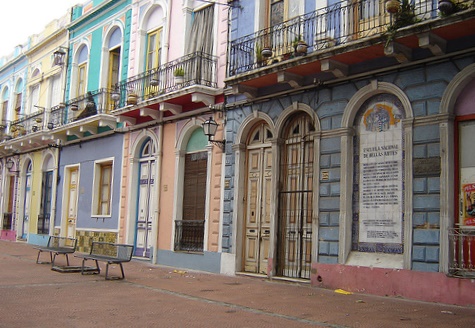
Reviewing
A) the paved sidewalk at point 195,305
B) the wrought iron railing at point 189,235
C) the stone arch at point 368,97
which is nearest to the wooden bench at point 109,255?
the paved sidewalk at point 195,305

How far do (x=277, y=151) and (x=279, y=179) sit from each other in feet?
2.08

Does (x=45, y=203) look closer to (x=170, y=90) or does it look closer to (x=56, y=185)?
(x=56, y=185)

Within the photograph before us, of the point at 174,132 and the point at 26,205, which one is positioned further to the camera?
the point at 26,205

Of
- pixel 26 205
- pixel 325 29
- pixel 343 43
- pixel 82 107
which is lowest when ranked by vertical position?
pixel 26 205

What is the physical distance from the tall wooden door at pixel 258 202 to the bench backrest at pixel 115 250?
113 inches

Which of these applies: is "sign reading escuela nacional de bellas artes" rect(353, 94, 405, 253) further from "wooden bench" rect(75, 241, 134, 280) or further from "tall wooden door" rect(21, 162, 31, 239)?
"tall wooden door" rect(21, 162, 31, 239)

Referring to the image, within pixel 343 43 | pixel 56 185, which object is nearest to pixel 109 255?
pixel 343 43

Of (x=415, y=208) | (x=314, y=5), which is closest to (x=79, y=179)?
(x=314, y=5)

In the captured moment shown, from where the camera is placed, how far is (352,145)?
11.0m

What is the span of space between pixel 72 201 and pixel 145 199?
5.13m

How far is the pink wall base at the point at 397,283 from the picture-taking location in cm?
880

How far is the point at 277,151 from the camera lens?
12414 millimetres

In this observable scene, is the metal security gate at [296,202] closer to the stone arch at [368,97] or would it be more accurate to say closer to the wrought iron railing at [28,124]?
the stone arch at [368,97]

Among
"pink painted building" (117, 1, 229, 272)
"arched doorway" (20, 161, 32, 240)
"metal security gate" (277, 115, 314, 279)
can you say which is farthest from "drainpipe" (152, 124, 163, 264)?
"arched doorway" (20, 161, 32, 240)
